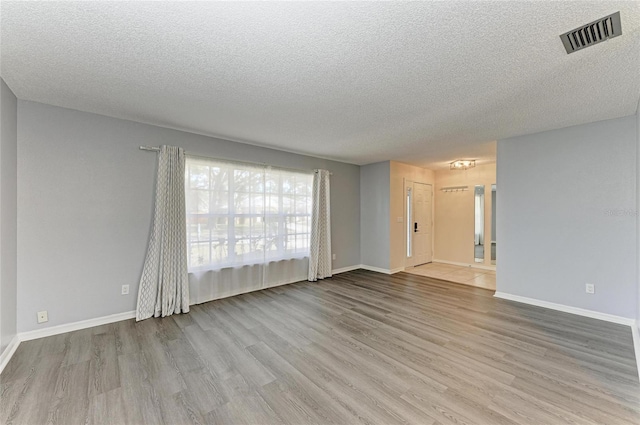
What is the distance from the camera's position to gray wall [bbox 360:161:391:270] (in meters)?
5.75

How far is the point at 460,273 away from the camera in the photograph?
5688mm

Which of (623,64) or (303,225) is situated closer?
(623,64)

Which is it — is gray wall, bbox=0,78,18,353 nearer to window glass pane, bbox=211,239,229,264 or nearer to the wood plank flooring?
the wood plank flooring

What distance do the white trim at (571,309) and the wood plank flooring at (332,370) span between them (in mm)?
143

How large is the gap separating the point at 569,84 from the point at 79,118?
16.6 feet

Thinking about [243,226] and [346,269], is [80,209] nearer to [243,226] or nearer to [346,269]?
[243,226]

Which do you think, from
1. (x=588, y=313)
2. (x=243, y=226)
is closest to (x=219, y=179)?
(x=243, y=226)

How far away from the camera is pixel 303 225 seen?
511 centimetres

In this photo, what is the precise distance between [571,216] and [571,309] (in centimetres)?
124

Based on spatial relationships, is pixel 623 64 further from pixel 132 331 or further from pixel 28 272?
pixel 28 272

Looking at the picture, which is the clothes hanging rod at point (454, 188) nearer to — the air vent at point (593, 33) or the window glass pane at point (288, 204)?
the window glass pane at point (288, 204)

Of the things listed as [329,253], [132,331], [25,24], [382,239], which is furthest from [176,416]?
[382,239]

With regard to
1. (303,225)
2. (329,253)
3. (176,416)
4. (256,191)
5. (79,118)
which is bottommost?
(176,416)

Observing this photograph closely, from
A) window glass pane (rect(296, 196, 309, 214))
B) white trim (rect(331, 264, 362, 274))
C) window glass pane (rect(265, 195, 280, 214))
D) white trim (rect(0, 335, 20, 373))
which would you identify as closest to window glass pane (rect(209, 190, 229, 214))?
window glass pane (rect(265, 195, 280, 214))
